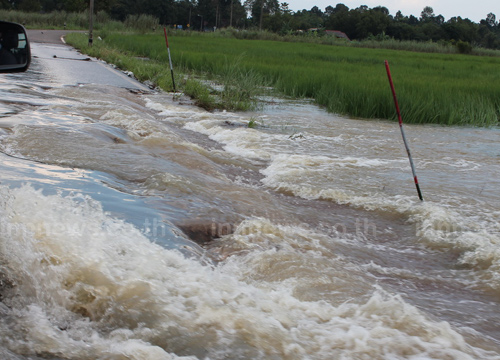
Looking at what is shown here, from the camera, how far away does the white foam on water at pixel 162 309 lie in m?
1.96

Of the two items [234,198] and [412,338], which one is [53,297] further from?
[234,198]

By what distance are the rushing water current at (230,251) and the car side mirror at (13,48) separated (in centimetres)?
75

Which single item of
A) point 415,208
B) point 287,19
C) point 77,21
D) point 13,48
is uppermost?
point 287,19

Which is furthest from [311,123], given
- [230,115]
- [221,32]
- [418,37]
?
[418,37]

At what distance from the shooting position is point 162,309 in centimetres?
216

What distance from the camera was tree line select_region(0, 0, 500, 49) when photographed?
6431 centimetres

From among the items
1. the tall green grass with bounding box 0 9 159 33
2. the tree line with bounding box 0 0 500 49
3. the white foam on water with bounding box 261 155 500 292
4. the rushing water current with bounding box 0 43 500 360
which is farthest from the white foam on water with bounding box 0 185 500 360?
the tree line with bounding box 0 0 500 49

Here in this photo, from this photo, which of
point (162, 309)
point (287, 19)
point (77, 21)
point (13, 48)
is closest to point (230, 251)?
point (162, 309)

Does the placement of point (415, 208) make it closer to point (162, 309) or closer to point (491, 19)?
point (162, 309)

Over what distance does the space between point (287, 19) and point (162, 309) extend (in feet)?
246

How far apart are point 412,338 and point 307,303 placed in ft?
1.54

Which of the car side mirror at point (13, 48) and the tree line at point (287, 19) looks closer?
the car side mirror at point (13, 48)

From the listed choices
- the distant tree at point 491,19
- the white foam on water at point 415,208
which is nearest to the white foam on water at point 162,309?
the white foam on water at point 415,208

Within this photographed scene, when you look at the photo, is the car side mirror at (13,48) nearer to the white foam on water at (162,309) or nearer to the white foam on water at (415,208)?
the white foam on water at (162,309)
